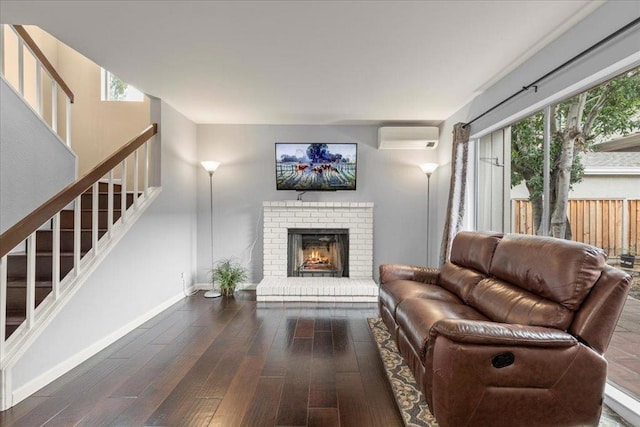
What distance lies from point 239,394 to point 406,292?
151 cm

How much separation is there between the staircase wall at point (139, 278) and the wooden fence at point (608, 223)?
12.4 feet

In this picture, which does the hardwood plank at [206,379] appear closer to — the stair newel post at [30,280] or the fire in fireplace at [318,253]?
the stair newel post at [30,280]

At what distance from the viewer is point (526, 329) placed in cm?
173

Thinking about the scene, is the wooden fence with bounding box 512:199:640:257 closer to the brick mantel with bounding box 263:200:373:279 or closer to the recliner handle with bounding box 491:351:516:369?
the recliner handle with bounding box 491:351:516:369

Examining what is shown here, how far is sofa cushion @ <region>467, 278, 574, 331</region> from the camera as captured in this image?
1.84 m

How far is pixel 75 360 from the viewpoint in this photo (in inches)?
102

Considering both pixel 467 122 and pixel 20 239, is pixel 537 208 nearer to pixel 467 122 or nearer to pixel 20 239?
pixel 467 122

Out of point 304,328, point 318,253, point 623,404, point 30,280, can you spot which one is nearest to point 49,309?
point 30,280

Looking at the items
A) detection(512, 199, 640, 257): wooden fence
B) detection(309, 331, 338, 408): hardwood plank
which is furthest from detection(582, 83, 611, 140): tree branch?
detection(309, 331, 338, 408): hardwood plank

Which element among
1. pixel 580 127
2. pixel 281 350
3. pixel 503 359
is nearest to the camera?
pixel 503 359

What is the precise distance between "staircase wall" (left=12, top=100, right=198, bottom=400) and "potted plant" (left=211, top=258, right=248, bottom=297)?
36 centimetres

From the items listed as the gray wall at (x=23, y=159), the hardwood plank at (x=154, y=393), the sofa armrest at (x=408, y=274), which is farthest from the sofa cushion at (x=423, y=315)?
the gray wall at (x=23, y=159)

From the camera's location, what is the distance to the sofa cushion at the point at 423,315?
82.6 inches

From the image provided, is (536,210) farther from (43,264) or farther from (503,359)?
(43,264)
